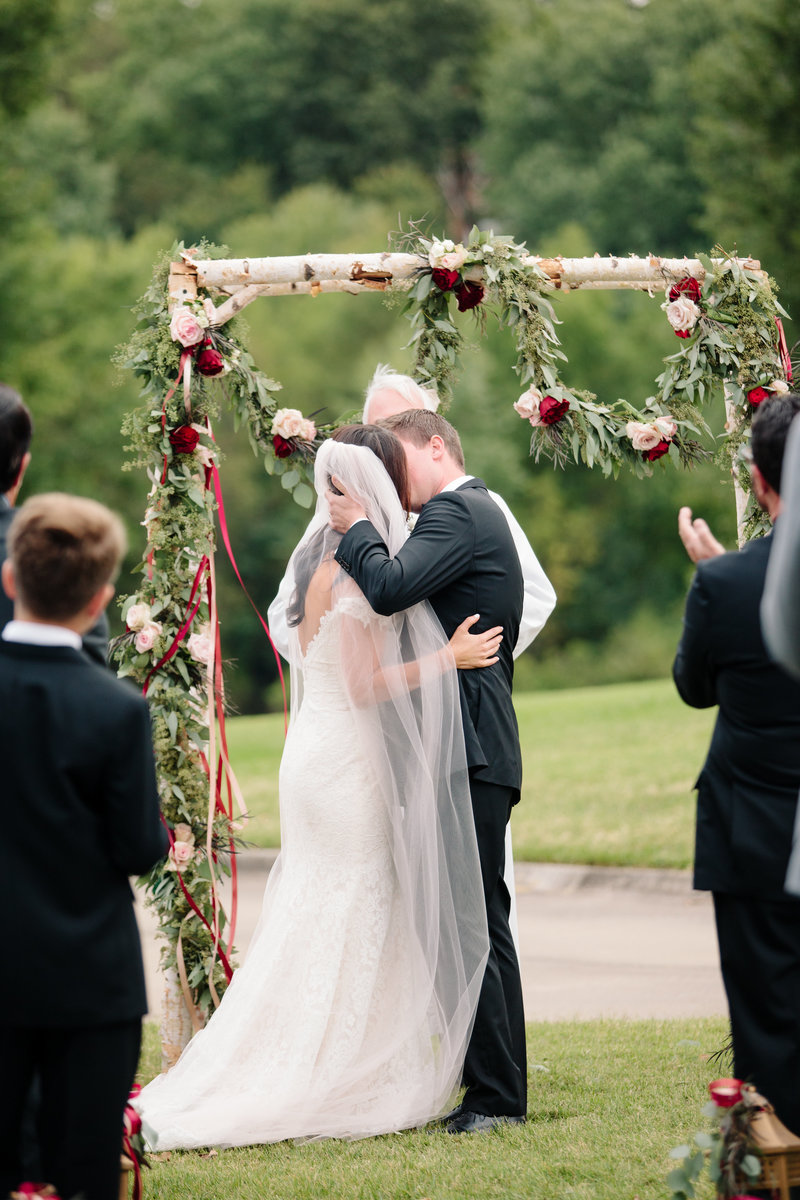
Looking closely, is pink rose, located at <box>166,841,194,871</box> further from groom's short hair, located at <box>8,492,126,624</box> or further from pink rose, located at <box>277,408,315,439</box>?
groom's short hair, located at <box>8,492,126,624</box>

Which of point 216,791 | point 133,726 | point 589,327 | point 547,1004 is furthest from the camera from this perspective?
point 589,327

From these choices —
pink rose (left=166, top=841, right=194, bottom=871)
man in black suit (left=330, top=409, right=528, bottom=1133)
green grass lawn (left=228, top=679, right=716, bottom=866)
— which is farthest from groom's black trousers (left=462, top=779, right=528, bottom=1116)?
green grass lawn (left=228, top=679, right=716, bottom=866)

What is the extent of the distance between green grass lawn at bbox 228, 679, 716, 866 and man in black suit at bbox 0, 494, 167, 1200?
17.6 ft

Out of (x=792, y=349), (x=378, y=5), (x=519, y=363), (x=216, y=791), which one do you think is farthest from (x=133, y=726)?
(x=378, y=5)

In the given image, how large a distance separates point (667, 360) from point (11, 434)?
10.2ft

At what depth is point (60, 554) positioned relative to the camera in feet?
8.22

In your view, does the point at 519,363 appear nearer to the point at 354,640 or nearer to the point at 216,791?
the point at 354,640

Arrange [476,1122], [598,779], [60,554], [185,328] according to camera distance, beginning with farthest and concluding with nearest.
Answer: [598,779]
[185,328]
[476,1122]
[60,554]

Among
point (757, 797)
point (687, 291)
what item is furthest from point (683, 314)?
point (757, 797)

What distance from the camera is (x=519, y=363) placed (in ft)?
16.9

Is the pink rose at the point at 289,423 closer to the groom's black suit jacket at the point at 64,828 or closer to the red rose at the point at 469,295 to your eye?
the red rose at the point at 469,295

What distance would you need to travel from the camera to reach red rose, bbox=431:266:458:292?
505 cm

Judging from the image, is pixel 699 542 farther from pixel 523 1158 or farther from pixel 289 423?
pixel 289 423

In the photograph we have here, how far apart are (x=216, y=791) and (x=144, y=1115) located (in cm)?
124
